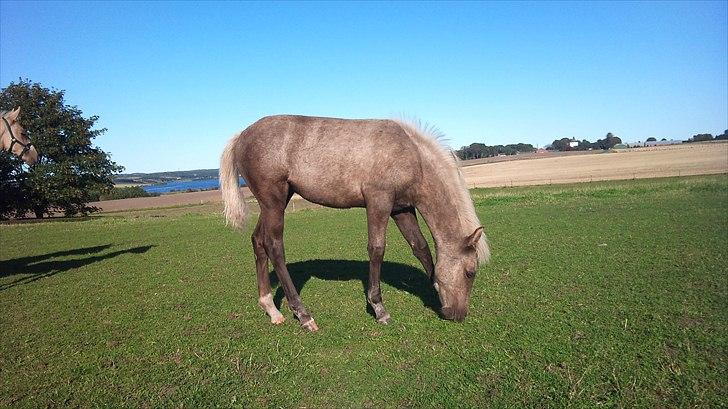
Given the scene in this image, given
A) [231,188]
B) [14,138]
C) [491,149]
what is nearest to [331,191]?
[231,188]

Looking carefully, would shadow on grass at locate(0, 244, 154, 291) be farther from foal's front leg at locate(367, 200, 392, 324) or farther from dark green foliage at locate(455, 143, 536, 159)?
dark green foliage at locate(455, 143, 536, 159)

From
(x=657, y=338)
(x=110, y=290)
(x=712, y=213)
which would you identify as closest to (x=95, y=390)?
(x=110, y=290)

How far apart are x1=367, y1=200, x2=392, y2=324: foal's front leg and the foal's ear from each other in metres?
1.18

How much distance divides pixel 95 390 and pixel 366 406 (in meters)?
2.91

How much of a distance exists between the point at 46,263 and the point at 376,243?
1224 cm

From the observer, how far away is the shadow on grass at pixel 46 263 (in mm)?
10688

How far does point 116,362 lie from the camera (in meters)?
5.01

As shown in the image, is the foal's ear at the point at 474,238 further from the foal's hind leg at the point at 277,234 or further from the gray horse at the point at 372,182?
the foal's hind leg at the point at 277,234

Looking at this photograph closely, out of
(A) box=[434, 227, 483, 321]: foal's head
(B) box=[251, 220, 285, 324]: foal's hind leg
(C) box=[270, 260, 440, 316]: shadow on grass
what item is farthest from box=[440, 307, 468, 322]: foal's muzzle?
(B) box=[251, 220, 285, 324]: foal's hind leg

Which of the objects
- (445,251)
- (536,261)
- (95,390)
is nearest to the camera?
(95,390)

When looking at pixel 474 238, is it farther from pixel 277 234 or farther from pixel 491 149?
pixel 491 149

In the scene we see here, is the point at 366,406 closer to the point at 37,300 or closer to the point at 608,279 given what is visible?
the point at 608,279

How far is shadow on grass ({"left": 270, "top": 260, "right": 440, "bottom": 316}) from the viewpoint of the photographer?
745 cm

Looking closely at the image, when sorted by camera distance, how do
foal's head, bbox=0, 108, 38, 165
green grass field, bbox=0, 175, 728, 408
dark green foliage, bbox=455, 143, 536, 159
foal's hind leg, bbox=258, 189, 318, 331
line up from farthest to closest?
dark green foliage, bbox=455, 143, 536, 159, foal's head, bbox=0, 108, 38, 165, foal's hind leg, bbox=258, 189, 318, 331, green grass field, bbox=0, 175, 728, 408
